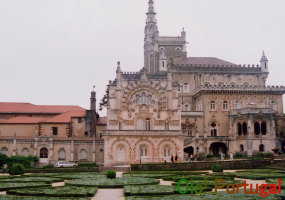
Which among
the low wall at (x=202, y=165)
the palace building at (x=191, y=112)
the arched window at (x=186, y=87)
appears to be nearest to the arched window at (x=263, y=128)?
the palace building at (x=191, y=112)

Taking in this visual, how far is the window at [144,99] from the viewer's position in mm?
71875

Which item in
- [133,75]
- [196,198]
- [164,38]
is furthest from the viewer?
[164,38]

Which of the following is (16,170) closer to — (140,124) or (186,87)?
(140,124)

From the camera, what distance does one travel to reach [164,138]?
2633 inches

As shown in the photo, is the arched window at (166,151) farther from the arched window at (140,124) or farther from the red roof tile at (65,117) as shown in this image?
the red roof tile at (65,117)

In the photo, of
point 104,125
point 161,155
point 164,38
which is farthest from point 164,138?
point 164,38

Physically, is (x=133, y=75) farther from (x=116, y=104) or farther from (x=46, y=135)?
(x=46, y=135)

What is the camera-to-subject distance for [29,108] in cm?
8169

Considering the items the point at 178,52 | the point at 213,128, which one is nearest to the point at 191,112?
the point at 213,128

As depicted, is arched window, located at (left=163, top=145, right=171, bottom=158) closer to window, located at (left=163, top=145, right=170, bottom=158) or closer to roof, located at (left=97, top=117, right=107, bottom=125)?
window, located at (left=163, top=145, right=170, bottom=158)

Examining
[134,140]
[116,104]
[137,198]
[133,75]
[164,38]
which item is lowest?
[137,198]

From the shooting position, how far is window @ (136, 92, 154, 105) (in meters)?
71.9

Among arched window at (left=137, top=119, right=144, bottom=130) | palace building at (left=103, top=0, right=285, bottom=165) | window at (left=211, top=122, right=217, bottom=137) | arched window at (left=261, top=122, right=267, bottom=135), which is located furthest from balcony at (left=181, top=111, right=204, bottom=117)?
arched window at (left=137, top=119, right=144, bottom=130)

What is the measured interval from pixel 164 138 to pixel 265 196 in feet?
146
